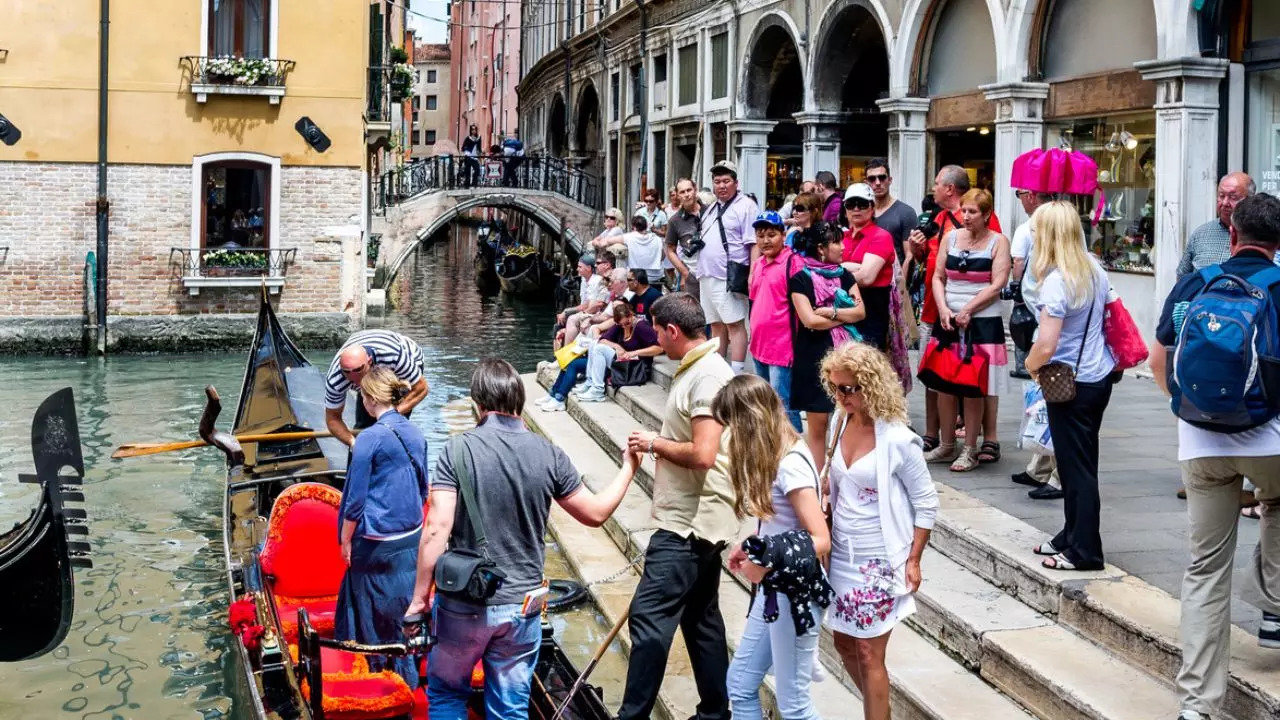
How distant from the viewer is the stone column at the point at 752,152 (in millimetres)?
14602

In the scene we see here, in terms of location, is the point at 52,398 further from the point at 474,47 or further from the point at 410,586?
the point at 474,47

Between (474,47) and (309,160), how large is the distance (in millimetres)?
36283

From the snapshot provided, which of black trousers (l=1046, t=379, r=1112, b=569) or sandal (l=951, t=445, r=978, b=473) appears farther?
sandal (l=951, t=445, r=978, b=473)

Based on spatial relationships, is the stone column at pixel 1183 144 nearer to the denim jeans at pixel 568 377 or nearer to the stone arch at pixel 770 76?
the denim jeans at pixel 568 377

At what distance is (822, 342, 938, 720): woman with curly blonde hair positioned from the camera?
122 inches

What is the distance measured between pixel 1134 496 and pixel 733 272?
8.19ft

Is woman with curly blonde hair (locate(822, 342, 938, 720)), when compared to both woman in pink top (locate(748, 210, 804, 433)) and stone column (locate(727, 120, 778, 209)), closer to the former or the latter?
woman in pink top (locate(748, 210, 804, 433))

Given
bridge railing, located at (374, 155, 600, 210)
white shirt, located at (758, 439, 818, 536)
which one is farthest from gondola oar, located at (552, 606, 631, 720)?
bridge railing, located at (374, 155, 600, 210)

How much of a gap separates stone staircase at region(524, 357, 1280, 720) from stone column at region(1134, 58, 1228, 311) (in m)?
3.31

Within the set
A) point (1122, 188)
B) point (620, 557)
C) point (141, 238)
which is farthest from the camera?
point (141, 238)

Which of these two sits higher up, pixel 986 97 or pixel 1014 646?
pixel 986 97

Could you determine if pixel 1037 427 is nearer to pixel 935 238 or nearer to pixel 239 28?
pixel 935 238

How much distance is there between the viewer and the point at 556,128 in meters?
28.6

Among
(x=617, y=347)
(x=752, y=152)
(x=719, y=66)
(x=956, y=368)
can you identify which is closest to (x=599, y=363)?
(x=617, y=347)
